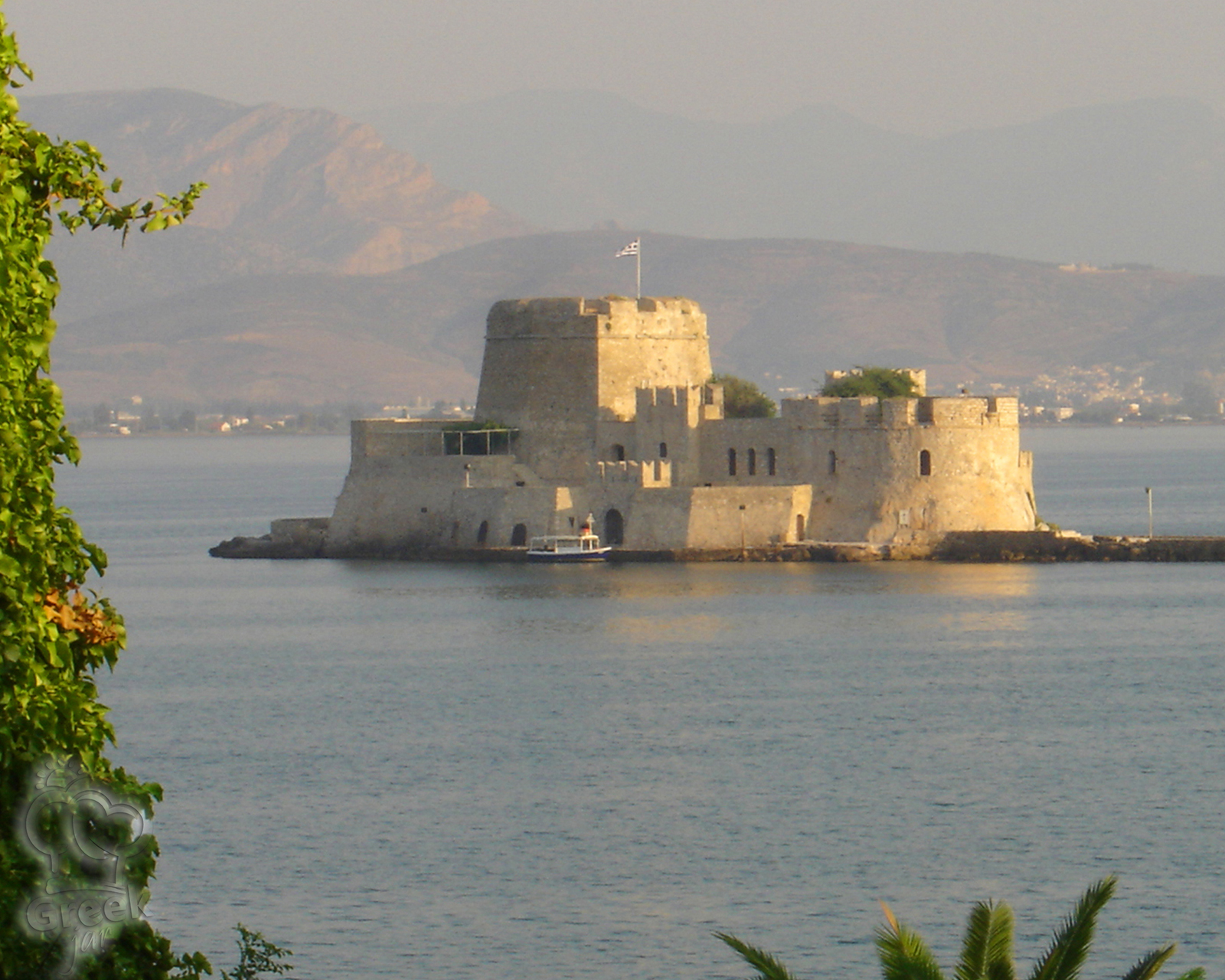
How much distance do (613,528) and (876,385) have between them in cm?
624

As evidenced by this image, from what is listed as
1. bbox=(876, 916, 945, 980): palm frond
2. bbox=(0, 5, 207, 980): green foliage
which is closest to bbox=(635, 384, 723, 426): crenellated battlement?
bbox=(876, 916, 945, 980): palm frond

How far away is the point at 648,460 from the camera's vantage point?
154ft

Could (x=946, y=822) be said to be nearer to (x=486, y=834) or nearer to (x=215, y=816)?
(x=486, y=834)

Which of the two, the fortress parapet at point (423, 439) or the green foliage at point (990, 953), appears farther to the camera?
the fortress parapet at point (423, 439)

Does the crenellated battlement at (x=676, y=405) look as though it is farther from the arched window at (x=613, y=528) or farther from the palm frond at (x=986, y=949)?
the palm frond at (x=986, y=949)

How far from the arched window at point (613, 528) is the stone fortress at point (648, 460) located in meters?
0.04

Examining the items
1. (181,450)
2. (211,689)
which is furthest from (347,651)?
(181,450)

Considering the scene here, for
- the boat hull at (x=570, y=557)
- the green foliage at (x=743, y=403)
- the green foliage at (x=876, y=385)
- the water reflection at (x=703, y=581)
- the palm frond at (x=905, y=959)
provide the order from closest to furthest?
the palm frond at (x=905, y=959), the water reflection at (x=703, y=581), the boat hull at (x=570, y=557), the green foliage at (x=876, y=385), the green foliage at (x=743, y=403)

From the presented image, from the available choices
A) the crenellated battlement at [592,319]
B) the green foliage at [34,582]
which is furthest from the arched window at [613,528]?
the green foliage at [34,582]

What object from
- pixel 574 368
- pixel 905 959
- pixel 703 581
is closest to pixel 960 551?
pixel 703 581

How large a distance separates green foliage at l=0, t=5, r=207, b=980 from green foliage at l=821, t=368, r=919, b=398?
3984 cm

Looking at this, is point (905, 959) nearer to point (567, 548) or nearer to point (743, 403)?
point (567, 548)

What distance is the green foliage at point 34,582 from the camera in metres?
7.04

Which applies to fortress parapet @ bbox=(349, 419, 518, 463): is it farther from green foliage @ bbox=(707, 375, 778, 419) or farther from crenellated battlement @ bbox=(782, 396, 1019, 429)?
crenellated battlement @ bbox=(782, 396, 1019, 429)
